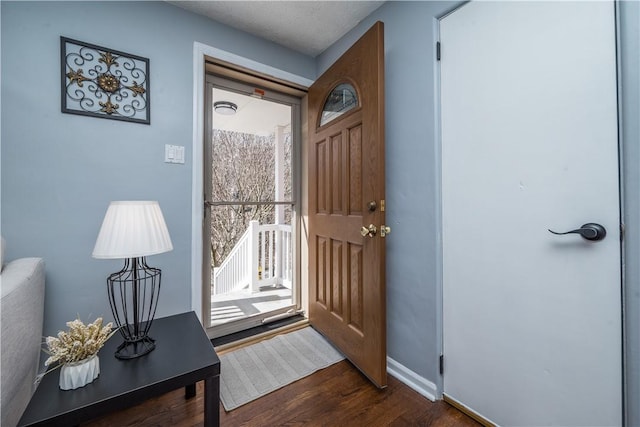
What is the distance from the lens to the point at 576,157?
40.5 inches

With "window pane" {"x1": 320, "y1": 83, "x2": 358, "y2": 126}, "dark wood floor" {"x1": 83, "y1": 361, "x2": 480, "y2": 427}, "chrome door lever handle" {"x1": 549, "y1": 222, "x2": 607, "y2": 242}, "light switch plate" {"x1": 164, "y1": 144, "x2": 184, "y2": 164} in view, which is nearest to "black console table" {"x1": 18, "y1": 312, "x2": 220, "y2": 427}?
"dark wood floor" {"x1": 83, "y1": 361, "x2": 480, "y2": 427}

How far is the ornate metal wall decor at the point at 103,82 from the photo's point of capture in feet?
4.97

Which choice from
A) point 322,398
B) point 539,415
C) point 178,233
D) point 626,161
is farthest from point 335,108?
point 539,415

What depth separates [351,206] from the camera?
1793mm

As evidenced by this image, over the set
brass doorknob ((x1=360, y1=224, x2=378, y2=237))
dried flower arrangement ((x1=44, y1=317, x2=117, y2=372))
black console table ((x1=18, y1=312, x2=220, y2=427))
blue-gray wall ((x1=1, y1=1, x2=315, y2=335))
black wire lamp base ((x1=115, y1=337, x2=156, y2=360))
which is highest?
blue-gray wall ((x1=1, y1=1, x2=315, y2=335))

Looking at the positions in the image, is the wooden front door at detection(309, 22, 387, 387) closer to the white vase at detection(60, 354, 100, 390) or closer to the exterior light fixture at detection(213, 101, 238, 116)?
the exterior light fixture at detection(213, 101, 238, 116)

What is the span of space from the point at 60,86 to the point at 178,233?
1.00 meters

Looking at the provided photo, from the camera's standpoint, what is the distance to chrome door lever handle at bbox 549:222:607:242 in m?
0.97

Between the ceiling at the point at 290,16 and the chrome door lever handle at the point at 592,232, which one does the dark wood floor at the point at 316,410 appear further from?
the ceiling at the point at 290,16

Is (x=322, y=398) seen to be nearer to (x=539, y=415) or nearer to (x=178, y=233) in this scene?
(x=539, y=415)

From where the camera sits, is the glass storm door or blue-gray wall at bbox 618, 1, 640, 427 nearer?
blue-gray wall at bbox 618, 1, 640, 427

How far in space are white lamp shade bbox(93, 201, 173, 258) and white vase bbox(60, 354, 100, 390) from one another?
378 mm

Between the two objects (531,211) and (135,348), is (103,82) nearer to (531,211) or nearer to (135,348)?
(135,348)

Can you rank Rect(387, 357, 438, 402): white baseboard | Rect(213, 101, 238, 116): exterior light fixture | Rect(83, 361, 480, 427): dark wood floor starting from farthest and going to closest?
Rect(213, 101, 238, 116): exterior light fixture → Rect(387, 357, 438, 402): white baseboard → Rect(83, 361, 480, 427): dark wood floor
